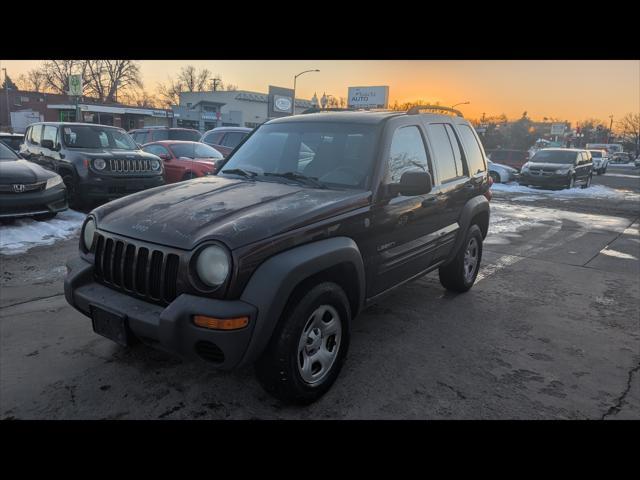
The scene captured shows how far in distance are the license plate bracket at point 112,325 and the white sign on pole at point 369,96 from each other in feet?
171

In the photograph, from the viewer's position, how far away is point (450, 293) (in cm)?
537

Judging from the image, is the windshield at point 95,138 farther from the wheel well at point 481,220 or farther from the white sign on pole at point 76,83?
the white sign on pole at point 76,83

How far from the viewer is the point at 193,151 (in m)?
11.7

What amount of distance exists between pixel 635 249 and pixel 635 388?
6.01 meters

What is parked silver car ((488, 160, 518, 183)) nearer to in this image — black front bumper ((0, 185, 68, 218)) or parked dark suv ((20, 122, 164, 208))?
parked dark suv ((20, 122, 164, 208))

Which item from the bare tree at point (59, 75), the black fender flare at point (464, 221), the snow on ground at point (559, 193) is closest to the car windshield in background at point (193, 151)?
the black fender flare at point (464, 221)

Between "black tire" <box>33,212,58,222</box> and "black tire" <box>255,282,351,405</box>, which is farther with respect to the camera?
"black tire" <box>33,212,58,222</box>

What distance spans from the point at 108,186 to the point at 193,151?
10.9 feet

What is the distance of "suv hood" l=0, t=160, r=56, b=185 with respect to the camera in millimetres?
6992

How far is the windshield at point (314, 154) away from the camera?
3.59m

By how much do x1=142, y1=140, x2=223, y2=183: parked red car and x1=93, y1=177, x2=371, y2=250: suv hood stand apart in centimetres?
754

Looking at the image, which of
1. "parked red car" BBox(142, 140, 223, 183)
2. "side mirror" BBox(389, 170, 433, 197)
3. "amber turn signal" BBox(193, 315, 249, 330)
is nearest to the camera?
"amber turn signal" BBox(193, 315, 249, 330)

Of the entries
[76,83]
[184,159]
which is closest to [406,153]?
[184,159]

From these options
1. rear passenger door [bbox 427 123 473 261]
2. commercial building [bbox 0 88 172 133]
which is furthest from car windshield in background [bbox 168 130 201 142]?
commercial building [bbox 0 88 172 133]
